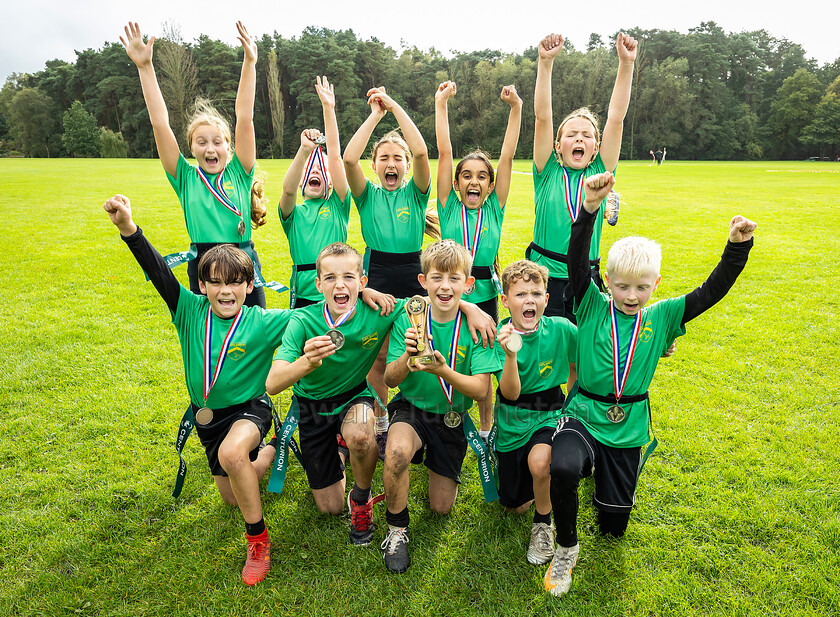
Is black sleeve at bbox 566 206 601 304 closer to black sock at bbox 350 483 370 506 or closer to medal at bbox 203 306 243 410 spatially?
→ black sock at bbox 350 483 370 506

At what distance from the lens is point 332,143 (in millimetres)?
4395

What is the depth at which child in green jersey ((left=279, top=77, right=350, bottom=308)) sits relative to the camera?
4.55 m

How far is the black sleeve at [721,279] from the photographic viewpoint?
297 cm

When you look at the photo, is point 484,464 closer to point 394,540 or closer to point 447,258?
point 394,540

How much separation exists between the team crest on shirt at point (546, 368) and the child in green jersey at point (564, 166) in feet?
2.95

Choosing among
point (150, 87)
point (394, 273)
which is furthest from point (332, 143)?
point (150, 87)

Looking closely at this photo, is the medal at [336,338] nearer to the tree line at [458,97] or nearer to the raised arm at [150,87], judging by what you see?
the raised arm at [150,87]

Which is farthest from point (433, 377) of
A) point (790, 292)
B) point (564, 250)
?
point (790, 292)

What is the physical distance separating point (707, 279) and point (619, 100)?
1934 millimetres

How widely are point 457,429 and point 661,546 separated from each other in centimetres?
153

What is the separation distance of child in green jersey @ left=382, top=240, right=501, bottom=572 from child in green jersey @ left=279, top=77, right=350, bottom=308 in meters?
1.33

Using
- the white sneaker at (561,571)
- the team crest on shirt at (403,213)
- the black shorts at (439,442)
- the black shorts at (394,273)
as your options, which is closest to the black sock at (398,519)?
the black shorts at (439,442)

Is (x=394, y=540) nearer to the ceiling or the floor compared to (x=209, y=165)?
nearer to the floor

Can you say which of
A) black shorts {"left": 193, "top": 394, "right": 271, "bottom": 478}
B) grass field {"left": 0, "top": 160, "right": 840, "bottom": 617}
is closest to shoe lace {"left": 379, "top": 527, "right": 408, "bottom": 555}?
grass field {"left": 0, "top": 160, "right": 840, "bottom": 617}
